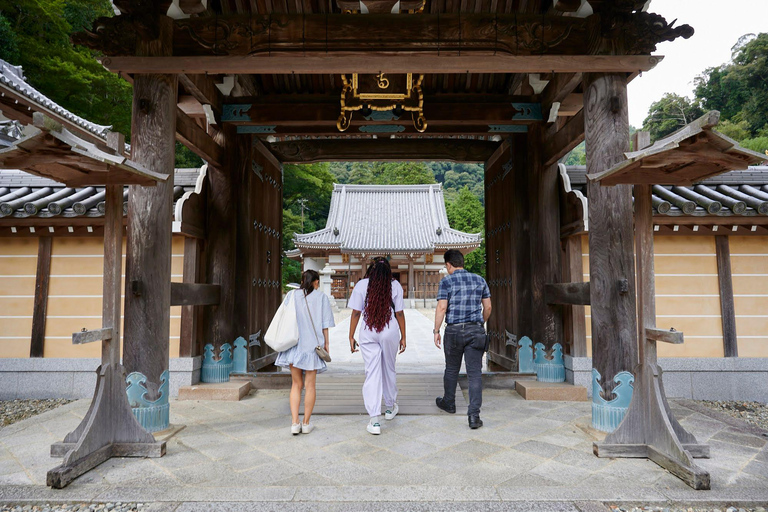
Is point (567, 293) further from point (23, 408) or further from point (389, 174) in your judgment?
point (389, 174)

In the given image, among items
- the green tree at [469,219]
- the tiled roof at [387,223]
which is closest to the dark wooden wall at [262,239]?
the tiled roof at [387,223]

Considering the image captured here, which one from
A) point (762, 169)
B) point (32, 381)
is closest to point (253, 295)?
point (32, 381)

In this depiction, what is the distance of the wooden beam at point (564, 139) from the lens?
4.36 metres

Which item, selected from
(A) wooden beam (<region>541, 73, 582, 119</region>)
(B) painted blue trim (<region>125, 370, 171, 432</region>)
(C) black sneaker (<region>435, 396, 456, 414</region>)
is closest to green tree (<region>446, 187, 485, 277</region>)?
(A) wooden beam (<region>541, 73, 582, 119</region>)

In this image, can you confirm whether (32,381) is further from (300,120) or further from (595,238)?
(595,238)

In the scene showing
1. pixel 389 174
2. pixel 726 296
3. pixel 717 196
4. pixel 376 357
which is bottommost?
pixel 376 357

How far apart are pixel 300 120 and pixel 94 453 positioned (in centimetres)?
402

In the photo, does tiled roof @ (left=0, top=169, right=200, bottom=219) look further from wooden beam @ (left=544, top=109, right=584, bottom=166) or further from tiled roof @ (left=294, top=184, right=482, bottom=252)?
tiled roof @ (left=294, top=184, right=482, bottom=252)

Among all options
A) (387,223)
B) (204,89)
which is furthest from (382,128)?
(387,223)

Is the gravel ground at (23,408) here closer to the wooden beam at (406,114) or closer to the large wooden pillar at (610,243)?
the wooden beam at (406,114)

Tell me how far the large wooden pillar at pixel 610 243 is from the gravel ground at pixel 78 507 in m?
3.37

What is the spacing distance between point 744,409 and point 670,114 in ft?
104

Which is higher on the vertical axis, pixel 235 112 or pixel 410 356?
pixel 235 112

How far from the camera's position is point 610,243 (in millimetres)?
3561
